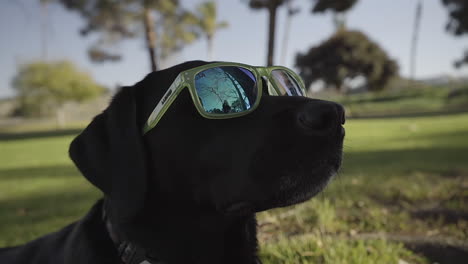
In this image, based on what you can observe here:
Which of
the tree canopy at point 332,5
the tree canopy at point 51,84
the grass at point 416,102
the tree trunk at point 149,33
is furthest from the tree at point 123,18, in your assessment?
the tree canopy at point 51,84

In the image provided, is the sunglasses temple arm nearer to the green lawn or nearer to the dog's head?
the dog's head

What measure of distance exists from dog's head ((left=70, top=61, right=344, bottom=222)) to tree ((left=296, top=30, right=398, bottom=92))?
97.9ft

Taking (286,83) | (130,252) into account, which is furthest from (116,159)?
(286,83)

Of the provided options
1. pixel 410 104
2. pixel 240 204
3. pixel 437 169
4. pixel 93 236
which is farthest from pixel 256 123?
pixel 410 104

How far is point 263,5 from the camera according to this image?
1435 centimetres

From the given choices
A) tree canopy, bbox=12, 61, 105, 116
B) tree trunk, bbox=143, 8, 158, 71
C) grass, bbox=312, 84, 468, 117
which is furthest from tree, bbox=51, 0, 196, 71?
tree canopy, bbox=12, 61, 105, 116

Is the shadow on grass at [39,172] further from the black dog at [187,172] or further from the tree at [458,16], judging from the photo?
the tree at [458,16]

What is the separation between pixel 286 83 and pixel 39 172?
7877mm

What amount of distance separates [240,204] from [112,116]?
2.54ft

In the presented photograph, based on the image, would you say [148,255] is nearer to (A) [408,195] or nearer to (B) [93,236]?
(B) [93,236]

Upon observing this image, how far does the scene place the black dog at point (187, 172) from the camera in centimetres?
138

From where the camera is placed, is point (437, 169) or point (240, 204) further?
point (437, 169)

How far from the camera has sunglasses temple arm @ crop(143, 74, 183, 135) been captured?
1.69m

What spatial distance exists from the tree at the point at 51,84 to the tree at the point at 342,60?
36.7 meters
